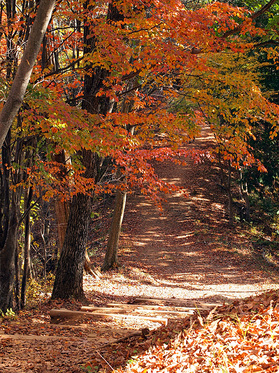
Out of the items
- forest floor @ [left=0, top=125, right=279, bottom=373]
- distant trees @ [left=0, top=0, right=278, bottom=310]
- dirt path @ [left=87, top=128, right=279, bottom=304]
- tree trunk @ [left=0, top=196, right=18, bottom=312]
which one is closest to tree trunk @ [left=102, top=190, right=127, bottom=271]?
forest floor @ [left=0, top=125, right=279, bottom=373]

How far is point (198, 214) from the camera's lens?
66.2 ft

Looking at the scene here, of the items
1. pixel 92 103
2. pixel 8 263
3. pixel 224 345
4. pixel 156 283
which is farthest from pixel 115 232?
pixel 224 345

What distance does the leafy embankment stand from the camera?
117 inches

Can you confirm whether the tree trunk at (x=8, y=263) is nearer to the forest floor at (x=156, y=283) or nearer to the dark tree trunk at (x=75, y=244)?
the forest floor at (x=156, y=283)

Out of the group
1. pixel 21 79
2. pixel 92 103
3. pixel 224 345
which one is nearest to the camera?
pixel 224 345

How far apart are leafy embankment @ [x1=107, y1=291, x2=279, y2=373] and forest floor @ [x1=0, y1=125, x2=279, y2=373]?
64 mm

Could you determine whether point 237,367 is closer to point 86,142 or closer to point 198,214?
point 86,142

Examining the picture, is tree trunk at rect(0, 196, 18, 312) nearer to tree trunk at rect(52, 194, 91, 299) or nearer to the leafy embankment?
tree trunk at rect(52, 194, 91, 299)

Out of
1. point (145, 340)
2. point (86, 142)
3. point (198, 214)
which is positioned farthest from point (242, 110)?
point (198, 214)

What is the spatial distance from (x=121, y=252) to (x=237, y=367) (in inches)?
543

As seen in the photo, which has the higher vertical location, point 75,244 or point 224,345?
point 224,345

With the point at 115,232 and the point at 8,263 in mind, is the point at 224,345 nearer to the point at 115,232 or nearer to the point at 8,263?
the point at 8,263

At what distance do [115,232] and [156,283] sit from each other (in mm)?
2368

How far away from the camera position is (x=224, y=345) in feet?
10.7
